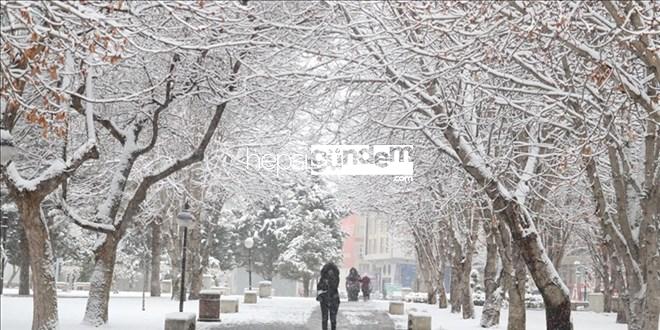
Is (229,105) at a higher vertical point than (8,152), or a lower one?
higher

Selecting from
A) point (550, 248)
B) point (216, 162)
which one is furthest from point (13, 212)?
point (550, 248)

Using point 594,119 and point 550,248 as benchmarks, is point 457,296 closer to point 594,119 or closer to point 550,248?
point 550,248

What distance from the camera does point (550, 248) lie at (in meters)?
34.1

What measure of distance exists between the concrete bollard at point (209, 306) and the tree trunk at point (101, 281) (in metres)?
4.56

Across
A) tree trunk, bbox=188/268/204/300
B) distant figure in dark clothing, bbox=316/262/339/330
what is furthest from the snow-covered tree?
distant figure in dark clothing, bbox=316/262/339/330

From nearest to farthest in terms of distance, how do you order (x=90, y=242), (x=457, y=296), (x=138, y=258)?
(x=457, y=296)
(x=90, y=242)
(x=138, y=258)

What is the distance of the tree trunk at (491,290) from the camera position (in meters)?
22.1

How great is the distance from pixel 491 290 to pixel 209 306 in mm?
7641

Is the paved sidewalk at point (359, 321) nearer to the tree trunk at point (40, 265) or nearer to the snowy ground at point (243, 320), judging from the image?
the snowy ground at point (243, 320)

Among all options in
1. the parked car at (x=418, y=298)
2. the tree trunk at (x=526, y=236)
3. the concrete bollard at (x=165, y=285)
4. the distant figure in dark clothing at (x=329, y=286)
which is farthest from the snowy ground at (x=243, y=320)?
the concrete bollard at (x=165, y=285)

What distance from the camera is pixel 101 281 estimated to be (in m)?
18.5

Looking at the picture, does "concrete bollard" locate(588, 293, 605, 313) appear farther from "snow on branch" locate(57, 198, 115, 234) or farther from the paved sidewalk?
"snow on branch" locate(57, 198, 115, 234)

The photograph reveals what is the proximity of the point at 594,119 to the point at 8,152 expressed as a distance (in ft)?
28.8

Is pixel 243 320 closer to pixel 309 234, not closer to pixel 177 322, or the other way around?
pixel 177 322
